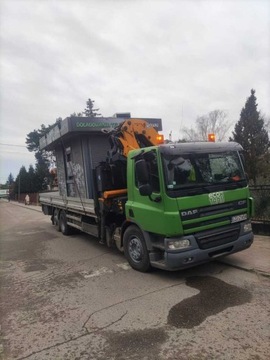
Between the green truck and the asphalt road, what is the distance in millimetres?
481

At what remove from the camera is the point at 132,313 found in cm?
433

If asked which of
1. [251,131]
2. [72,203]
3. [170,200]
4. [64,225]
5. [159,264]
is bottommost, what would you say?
[159,264]

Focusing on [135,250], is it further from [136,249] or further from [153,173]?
[153,173]

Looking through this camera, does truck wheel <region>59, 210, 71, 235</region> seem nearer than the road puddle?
No

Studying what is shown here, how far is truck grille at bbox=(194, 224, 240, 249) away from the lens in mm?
5255

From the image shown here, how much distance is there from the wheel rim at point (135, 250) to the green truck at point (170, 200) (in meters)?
0.02

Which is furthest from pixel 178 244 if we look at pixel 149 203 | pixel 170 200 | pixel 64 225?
pixel 64 225

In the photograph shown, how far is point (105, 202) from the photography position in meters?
6.95

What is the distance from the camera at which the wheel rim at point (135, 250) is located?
19.5ft

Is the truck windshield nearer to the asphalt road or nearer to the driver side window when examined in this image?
the driver side window

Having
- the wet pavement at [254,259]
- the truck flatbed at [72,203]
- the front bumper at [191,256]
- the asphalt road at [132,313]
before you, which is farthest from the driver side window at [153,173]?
the truck flatbed at [72,203]

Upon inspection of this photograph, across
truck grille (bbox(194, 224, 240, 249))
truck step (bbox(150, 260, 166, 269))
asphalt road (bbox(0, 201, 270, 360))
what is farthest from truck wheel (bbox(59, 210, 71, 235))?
truck grille (bbox(194, 224, 240, 249))

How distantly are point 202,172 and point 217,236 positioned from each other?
1.13 meters

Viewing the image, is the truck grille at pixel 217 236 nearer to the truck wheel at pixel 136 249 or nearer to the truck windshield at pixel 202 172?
the truck windshield at pixel 202 172
